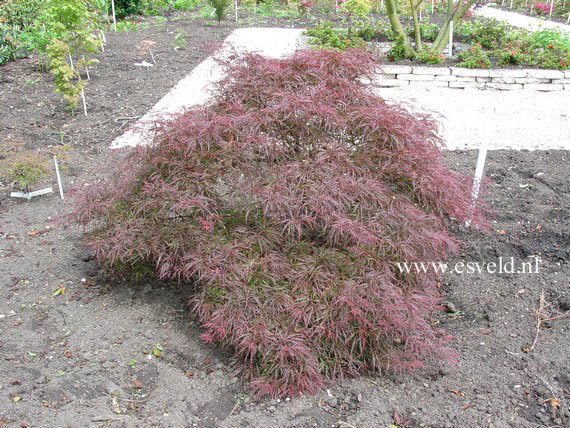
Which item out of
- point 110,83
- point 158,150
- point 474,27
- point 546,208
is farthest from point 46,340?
point 474,27

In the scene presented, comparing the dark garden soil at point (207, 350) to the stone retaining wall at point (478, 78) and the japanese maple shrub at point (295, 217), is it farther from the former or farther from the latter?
the stone retaining wall at point (478, 78)

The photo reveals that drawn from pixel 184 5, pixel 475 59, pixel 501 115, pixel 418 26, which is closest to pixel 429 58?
pixel 475 59

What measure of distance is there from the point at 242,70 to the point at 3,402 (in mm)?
1982

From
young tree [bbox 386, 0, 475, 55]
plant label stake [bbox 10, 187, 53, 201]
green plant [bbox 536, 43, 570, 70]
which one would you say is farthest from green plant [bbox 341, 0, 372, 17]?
plant label stake [bbox 10, 187, 53, 201]

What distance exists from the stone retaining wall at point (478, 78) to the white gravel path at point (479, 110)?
104mm

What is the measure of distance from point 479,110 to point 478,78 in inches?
42.1

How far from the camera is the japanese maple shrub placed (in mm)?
2312

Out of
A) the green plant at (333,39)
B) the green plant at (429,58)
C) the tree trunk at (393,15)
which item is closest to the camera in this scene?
the green plant at (429,58)

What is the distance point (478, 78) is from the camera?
297 inches

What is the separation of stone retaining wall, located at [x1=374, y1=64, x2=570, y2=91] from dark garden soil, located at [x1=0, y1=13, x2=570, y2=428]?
3800mm

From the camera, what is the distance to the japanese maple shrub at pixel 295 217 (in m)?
2.31

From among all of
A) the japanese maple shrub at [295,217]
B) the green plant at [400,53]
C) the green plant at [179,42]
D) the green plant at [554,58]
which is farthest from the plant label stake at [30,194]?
the green plant at [554,58]

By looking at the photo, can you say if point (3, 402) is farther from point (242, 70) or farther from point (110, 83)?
point (110, 83)

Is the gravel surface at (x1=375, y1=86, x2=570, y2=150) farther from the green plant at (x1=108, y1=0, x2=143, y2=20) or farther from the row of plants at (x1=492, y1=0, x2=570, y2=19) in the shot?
the row of plants at (x1=492, y1=0, x2=570, y2=19)
